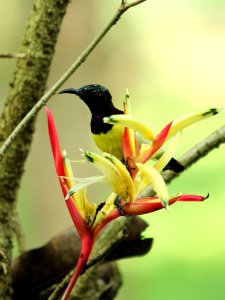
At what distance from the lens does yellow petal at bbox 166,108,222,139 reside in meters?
0.42

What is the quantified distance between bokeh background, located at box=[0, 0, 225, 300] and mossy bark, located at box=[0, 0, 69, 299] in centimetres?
110

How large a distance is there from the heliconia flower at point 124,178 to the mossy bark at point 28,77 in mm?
297

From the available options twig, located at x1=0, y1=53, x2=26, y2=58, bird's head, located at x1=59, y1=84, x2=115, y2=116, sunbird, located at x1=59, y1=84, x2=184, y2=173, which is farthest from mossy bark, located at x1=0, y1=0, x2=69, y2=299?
bird's head, located at x1=59, y1=84, x2=115, y2=116

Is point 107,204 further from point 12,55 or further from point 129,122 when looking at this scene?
point 12,55

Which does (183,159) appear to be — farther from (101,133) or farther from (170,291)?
(170,291)

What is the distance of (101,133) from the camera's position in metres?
0.66

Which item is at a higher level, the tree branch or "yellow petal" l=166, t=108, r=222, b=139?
"yellow petal" l=166, t=108, r=222, b=139

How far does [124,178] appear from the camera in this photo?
1.45 ft

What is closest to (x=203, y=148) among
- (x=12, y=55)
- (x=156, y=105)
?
(x=12, y=55)

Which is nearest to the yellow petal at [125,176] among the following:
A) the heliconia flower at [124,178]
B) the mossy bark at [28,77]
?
the heliconia flower at [124,178]

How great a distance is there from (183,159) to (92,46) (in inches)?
9.8

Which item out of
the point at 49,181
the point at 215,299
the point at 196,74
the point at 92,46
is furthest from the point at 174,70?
the point at 92,46

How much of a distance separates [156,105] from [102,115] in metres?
2.45

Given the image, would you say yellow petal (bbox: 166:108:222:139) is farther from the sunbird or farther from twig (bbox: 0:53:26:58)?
twig (bbox: 0:53:26:58)
